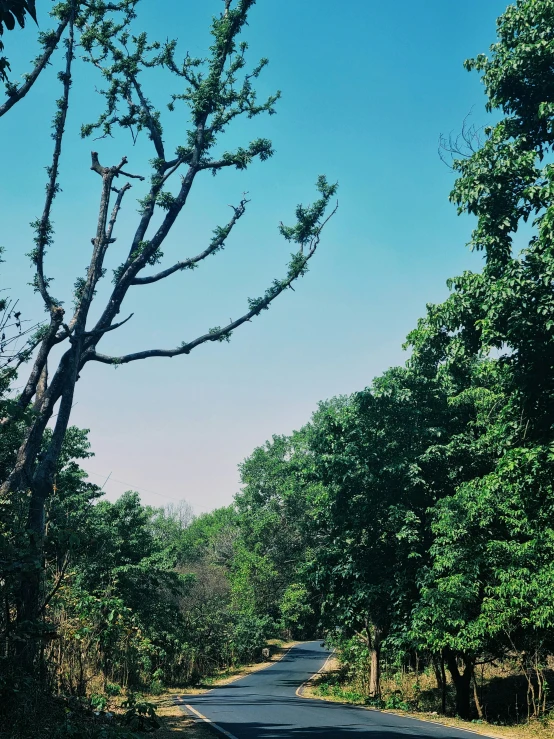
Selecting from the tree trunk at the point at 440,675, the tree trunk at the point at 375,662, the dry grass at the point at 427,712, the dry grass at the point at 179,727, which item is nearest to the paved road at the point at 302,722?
the dry grass at the point at 179,727

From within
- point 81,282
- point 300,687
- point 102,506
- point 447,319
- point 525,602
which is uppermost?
point 81,282

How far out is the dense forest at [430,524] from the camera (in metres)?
11.6

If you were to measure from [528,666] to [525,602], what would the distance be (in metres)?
5.25

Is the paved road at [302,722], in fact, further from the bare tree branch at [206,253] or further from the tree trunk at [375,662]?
the bare tree branch at [206,253]

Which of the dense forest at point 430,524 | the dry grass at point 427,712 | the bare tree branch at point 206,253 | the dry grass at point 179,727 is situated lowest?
the dry grass at point 427,712

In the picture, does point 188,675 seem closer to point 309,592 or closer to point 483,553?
point 309,592

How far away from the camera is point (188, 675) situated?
111ft

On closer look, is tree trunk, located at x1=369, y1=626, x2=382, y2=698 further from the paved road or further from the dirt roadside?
the dirt roadside

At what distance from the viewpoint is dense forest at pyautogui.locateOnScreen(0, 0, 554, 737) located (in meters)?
11.6

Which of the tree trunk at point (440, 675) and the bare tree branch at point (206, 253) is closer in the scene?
the bare tree branch at point (206, 253)

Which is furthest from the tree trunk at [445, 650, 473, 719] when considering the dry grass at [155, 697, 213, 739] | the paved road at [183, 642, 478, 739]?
the dry grass at [155, 697, 213, 739]

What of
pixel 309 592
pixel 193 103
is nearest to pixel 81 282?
pixel 193 103

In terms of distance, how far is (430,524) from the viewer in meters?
19.7

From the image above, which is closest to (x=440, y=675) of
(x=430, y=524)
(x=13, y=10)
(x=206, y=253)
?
(x=430, y=524)
